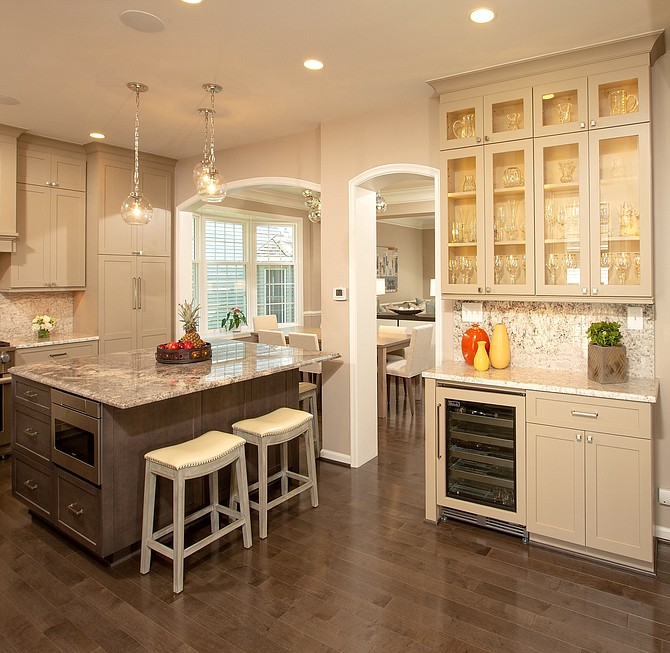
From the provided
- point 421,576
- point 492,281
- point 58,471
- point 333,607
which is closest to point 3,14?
point 58,471

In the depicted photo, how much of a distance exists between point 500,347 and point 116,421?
93.1 inches

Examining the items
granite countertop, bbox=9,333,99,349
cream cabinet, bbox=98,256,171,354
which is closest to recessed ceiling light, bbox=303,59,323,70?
cream cabinet, bbox=98,256,171,354

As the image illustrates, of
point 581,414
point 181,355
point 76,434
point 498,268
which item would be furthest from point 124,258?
point 581,414

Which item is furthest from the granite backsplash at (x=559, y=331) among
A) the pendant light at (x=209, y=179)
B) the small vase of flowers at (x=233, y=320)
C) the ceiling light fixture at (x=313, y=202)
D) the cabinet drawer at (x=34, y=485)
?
the small vase of flowers at (x=233, y=320)

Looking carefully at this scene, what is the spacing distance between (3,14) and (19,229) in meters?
2.63

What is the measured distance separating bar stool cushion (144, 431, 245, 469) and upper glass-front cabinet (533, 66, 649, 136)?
2.63 m

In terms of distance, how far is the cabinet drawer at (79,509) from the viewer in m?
2.76

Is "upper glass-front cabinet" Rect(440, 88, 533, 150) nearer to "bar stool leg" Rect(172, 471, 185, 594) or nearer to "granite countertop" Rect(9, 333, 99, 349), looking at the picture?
"bar stool leg" Rect(172, 471, 185, 594)

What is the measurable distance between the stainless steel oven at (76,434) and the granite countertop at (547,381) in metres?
1.96

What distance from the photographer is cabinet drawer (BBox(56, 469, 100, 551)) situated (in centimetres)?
276

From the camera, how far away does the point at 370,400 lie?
459cm

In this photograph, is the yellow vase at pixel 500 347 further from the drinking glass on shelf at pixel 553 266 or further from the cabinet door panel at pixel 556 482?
the cabinet door panel at pixel 556 482

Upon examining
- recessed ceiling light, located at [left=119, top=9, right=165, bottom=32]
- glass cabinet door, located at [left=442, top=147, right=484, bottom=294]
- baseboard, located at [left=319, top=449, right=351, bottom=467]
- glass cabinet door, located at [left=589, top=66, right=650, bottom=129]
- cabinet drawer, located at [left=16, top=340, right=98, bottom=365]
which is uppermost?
recessed ceiling light, located at [left=119, top=9, right=165, bottom=32]

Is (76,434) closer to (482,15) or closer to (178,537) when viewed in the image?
(178,537)
